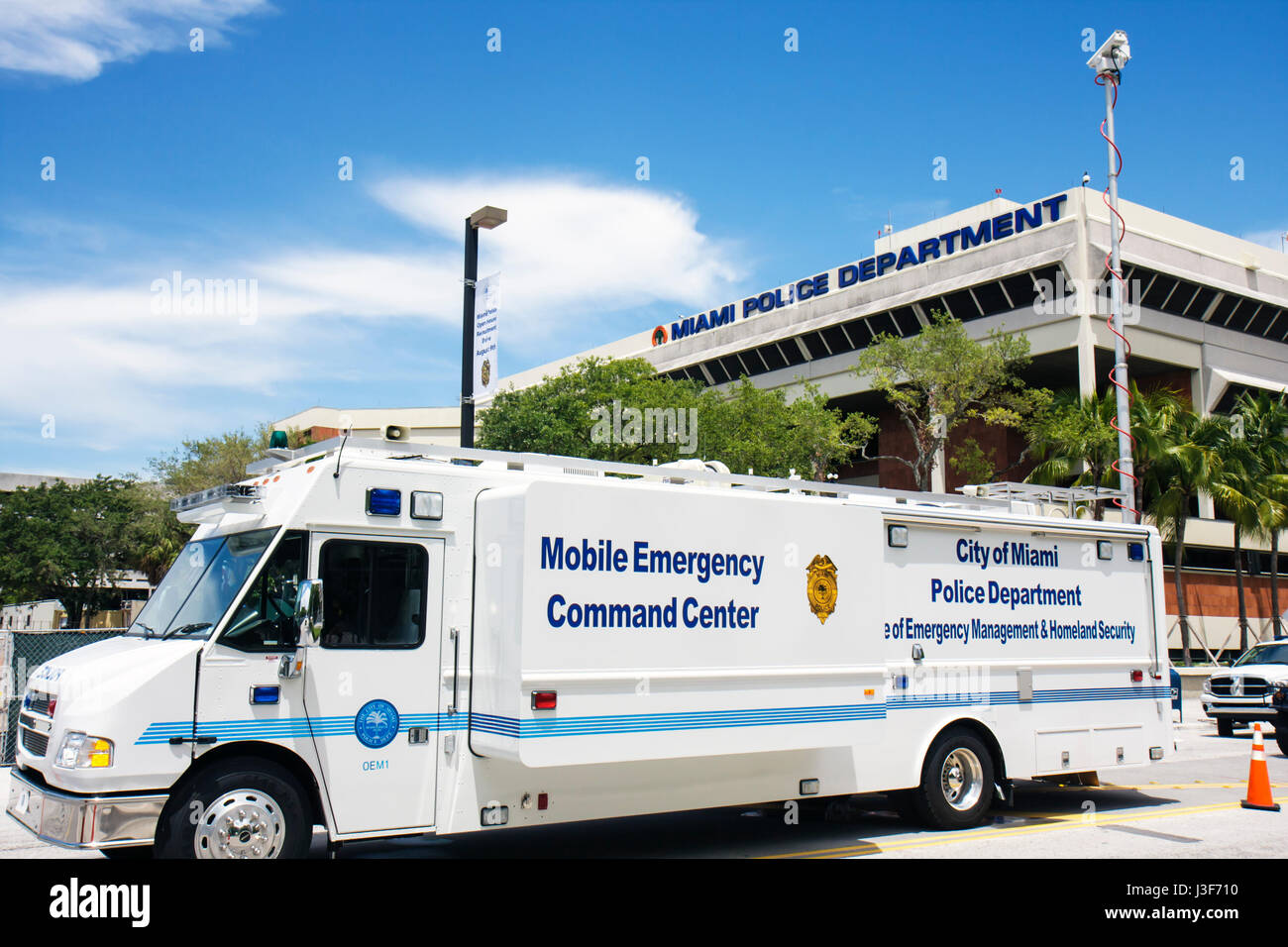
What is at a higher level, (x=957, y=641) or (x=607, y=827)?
(x=957, y=641)

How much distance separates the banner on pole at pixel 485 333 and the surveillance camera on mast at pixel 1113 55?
12.4 metres

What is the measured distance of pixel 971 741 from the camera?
9828 millimetres

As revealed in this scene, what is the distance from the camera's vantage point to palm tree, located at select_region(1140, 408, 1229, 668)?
1141 inches

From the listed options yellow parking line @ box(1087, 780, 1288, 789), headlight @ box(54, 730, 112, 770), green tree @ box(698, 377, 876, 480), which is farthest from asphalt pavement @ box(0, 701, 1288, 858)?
green tree @ box(698, 377, 876, 480)

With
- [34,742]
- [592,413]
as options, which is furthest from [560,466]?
[592,413]

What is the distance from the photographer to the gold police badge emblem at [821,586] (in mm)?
8500

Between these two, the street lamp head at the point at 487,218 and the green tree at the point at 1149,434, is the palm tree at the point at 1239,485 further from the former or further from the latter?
the street lamp head at the point at 487,218

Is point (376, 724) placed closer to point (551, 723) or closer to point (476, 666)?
point (476, 666)

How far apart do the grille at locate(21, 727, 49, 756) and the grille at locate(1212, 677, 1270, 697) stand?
19.0 metres

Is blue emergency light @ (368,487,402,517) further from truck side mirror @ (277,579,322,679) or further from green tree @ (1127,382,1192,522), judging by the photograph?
green tree @ (1127,382,1192,522)

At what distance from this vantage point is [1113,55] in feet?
60.1
